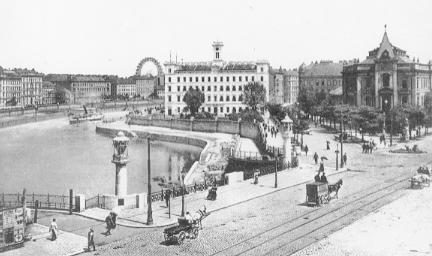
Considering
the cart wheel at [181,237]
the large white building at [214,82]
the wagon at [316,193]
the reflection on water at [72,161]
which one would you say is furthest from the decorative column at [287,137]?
the large white building at [214,82]

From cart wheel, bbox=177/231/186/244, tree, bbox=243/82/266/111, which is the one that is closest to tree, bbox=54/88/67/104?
tree, bbox=243/82/266/111

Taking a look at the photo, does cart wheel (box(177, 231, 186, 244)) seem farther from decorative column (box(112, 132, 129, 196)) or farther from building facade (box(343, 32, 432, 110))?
building facade (box(343, 32, 432, 110))

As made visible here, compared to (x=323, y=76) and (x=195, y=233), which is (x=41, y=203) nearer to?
(x=195, y=233)

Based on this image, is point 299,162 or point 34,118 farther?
point 34,118

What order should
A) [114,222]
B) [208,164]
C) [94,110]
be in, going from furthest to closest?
[94,110] → [208,164] → [114,222]

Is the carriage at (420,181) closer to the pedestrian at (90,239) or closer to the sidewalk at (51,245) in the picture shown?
the sidewalk at (51,245)

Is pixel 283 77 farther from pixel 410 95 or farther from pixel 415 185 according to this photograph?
pixel 415 185

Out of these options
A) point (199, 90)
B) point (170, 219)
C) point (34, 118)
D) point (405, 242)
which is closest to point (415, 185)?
point (405, 242)
